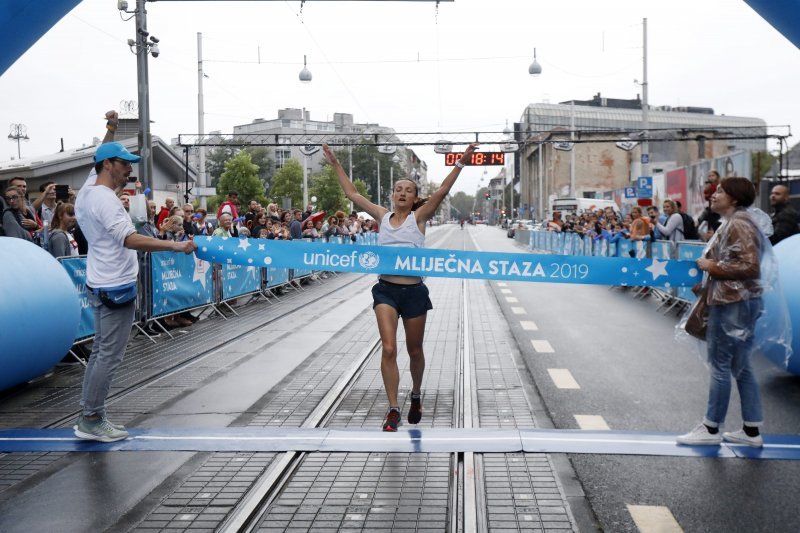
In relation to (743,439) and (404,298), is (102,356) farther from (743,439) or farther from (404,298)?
(743,439)

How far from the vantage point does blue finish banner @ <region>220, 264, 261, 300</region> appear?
14664 mm

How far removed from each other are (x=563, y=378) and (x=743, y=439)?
2.64 meters

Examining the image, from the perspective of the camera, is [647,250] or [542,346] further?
[647,250]

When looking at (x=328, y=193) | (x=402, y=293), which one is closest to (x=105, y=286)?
(x=402, y=293)

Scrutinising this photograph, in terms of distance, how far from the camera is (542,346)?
1023 cm

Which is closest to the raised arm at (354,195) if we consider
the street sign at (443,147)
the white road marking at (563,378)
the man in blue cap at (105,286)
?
the man in blue cap at (105,286)

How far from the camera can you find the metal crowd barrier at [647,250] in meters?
14.2

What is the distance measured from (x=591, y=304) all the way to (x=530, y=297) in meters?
1.72

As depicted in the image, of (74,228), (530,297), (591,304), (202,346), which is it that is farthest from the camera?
(530,297)

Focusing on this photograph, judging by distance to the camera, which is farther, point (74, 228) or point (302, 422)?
point (74, 228)

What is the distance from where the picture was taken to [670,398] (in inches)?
281

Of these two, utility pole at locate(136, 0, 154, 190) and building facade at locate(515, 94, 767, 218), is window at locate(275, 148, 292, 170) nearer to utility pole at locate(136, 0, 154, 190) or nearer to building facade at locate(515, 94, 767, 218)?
building facade at locate(515, 94, 767, 218)

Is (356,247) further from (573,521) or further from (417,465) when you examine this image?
(573,521)

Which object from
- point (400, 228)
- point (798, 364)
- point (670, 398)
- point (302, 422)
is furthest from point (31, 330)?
point (798, 364)
